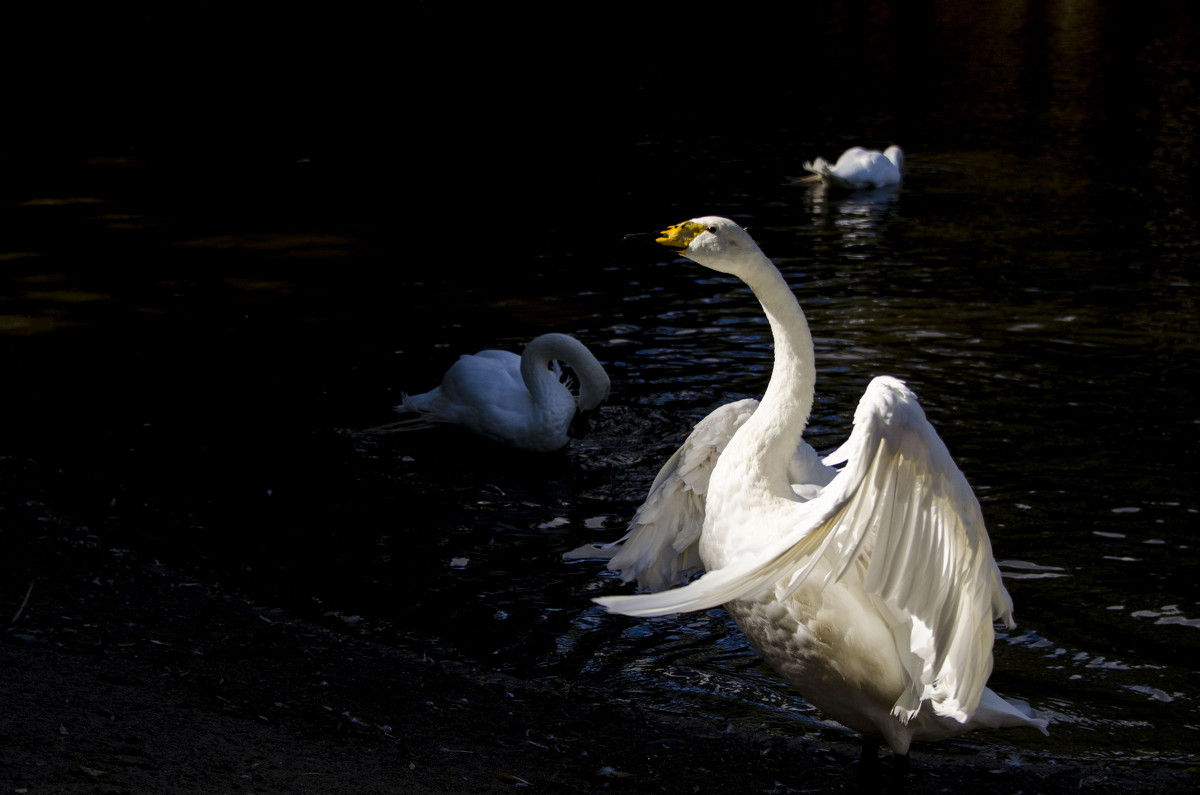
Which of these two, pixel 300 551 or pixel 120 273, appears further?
pixel 120 273

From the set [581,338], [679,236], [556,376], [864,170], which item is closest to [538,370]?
[556,376]

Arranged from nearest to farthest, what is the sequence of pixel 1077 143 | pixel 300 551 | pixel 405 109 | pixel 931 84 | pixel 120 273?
pixel 300 551 → pixel 120 273 → pixel 1077 143 → pixel 405 109 → pixel 931 84

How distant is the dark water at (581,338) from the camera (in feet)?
19.2

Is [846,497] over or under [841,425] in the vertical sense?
over

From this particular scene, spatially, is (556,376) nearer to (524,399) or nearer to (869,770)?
(524,399)

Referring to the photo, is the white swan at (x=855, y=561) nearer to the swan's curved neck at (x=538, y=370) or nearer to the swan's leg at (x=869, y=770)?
the swan's leg at (x=869, y=770)

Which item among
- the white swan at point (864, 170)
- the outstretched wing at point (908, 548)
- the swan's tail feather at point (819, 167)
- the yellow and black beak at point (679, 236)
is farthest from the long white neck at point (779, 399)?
the swan's tail feather at point (819, 167)

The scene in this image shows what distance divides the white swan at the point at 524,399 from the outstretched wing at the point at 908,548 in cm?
435

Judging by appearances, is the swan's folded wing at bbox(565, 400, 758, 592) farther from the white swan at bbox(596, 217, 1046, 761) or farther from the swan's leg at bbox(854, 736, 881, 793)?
the swan's leg at bbox(854, 736, 881, 793)

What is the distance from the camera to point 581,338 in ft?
32.7

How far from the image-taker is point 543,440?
8055 mm

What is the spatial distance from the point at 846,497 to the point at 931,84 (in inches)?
887

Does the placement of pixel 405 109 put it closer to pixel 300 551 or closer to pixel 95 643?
pixel 300 551

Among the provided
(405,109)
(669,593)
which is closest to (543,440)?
(669,593)
